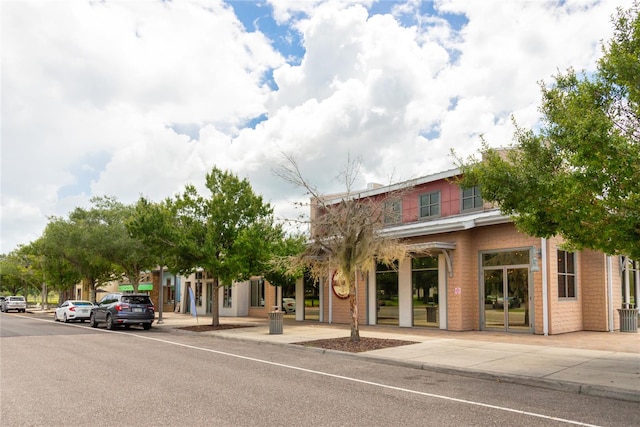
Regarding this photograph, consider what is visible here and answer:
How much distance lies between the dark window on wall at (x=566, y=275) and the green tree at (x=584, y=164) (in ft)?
27.6

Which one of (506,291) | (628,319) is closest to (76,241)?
(506,291)

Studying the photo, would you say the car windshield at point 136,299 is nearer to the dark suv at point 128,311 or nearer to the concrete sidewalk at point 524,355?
the dark suv at point 128,311

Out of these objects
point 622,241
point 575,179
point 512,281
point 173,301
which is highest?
point 575,179

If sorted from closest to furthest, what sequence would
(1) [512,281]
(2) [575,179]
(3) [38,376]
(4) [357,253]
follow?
(2) [575,179] < (3) [38,376] < (4) [357,253] < (1) [512,281]

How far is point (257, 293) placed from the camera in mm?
32656

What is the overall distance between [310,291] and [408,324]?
7.24 meters

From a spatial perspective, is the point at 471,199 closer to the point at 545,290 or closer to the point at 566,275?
the point at 566,275

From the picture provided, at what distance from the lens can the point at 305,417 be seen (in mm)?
6941

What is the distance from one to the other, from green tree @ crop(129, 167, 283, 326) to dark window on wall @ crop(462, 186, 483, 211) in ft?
27.1

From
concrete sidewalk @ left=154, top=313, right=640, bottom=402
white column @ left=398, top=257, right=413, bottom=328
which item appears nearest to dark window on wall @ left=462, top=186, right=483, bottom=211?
white column @ left=398, top=257, right=413, bottom=328

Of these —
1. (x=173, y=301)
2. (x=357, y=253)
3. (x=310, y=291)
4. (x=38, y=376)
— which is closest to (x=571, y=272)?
(x=357, y=253)

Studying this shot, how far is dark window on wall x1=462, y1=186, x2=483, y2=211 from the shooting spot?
21.4m

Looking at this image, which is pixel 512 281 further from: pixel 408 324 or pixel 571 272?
pixel 408 324

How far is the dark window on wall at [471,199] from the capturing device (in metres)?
21.4
